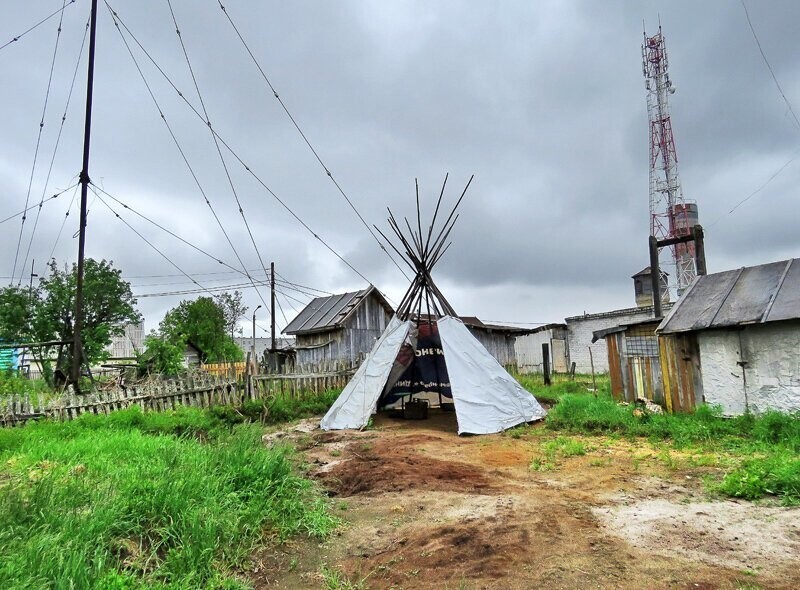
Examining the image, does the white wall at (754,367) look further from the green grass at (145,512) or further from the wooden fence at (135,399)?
the wooden fence at (135,399)

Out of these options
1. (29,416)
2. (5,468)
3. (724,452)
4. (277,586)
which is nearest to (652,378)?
(724,452)

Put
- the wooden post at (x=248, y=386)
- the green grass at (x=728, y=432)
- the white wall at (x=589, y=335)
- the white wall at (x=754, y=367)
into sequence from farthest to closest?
1. the white wall at (x=589, y=335)
2. the wooden post at (x=248, y=386)
3. the white wall at (x=754, y=367)
4. the green grass at (x=728, y=432)

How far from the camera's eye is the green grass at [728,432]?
4.22 metres

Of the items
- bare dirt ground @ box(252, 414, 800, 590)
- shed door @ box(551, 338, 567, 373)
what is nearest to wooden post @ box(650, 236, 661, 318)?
bare dirt ground @ box(252, 414, 800, 590)

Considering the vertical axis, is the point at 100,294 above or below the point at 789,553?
above

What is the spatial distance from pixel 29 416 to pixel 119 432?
79.3 inches

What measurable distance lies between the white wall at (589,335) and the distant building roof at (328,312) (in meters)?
8.41

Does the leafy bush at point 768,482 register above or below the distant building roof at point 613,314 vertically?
below

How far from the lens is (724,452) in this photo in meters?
5.75

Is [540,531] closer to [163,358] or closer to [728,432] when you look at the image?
[728,432]

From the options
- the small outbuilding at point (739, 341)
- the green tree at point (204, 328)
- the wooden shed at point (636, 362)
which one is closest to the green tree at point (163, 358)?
the wooden shed at point (636, 362)

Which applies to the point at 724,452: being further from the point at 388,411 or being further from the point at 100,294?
the point at 100,294

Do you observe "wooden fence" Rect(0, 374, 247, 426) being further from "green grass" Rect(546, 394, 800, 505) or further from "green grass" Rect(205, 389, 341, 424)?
"green grass" Rect(546, 394, 800, 505)

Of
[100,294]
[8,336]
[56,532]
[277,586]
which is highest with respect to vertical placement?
[100,294]
